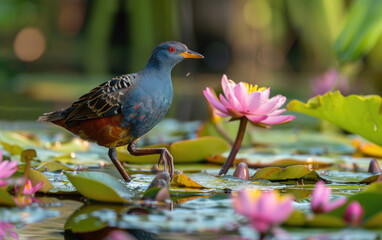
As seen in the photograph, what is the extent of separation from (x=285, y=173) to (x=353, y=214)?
916 millimetres

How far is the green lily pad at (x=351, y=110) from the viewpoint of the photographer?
2.86m

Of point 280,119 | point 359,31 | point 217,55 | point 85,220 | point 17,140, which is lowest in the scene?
point 85,220

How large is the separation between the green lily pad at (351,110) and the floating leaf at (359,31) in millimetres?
1710

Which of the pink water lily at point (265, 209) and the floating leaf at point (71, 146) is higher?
the floating leaf at point (71, 146)

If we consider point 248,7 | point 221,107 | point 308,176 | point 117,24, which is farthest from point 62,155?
point 117,24

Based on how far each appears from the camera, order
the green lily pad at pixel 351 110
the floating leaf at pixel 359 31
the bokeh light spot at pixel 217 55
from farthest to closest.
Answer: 1. the bokeh light spot at pixel 217 55
2. the floating leaf at pixel 359 31
3. the green lily pad at pixel 351 110

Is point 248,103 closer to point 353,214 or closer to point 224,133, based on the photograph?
point 353,214

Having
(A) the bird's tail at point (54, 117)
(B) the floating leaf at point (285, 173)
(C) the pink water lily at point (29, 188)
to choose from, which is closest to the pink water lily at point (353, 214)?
(B) the floating leaf at point (285, 173)

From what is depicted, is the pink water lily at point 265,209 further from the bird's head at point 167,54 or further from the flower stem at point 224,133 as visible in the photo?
the flower stem at point 224,133

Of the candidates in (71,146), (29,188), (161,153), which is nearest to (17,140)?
(71,146)

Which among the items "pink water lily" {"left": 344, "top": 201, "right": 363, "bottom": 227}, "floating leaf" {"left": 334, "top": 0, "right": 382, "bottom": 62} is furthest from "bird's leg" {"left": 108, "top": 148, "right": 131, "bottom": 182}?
"floating leaf" {"left": 334, "top": 0, "right": 382, "bottom": 62}

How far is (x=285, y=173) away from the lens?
2.72m

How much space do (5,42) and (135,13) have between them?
8.38 metres

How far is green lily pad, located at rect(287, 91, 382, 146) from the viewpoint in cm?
286
